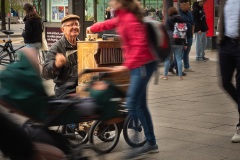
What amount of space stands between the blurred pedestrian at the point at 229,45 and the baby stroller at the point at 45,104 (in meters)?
2.74

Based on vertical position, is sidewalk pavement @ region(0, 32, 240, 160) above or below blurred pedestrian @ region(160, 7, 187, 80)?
below

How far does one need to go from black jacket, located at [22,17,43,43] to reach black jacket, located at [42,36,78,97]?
301 inches

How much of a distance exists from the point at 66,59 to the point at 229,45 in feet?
6.45

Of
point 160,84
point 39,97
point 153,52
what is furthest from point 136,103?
point 160,84

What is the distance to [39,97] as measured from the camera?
4375 millimetres

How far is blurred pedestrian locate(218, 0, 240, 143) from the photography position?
7188 millimetres

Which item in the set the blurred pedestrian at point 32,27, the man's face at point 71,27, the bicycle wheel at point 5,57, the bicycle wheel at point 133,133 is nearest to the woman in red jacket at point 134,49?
the bicycle wheel at point 133,133

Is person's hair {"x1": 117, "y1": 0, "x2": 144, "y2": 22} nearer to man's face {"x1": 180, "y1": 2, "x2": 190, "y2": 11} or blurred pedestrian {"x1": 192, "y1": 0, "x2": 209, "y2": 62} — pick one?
man's face {"x1": 180, "y1": 2, "x2": 190, "y2": 11}

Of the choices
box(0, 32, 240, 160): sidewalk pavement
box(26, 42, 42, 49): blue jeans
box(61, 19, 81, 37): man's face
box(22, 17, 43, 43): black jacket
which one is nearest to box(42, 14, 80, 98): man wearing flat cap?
box(61, 19, 81, 37): man's face

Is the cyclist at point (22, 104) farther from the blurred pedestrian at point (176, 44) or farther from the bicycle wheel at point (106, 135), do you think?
the blurred pedestrian at point (176, 44)

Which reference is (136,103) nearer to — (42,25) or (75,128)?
(75,128)

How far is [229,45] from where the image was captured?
728cm

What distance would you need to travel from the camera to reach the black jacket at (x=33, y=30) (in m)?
14.9

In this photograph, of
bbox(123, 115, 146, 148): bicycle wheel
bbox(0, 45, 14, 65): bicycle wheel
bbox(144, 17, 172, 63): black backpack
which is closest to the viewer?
bbox(144, 17, 172, 63): black backpack
